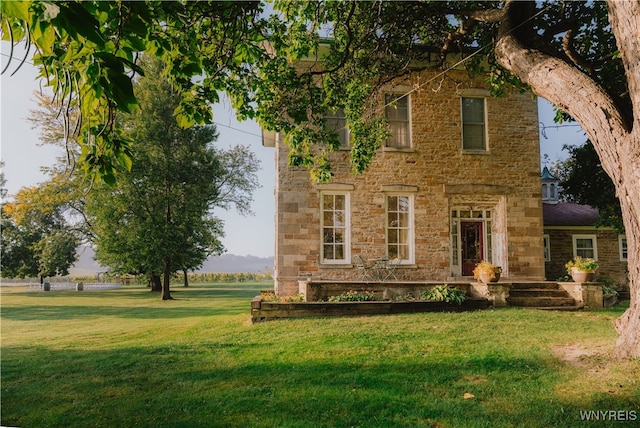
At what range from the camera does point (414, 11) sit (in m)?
5.44

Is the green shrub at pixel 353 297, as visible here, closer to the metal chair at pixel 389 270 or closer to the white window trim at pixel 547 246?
the metal chair at pixel 389 270

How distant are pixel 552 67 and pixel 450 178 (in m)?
5.15

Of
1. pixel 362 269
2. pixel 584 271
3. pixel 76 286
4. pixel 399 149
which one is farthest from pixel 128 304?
pixel 584 271

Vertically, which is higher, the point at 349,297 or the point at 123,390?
the point at 349,297

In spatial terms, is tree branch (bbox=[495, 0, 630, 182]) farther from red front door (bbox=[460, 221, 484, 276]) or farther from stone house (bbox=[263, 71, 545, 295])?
red front door (bbox=[460, 221, 484, 276])

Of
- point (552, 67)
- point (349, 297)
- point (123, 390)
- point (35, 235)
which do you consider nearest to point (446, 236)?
point (349, 297)

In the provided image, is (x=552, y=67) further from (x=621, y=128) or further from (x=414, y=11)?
(x=414, y=11)

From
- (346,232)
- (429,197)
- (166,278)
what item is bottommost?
(166,278)

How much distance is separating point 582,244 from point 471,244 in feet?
13.6

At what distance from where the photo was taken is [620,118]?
2984 millimetres

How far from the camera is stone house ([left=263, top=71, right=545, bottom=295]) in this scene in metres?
7.94

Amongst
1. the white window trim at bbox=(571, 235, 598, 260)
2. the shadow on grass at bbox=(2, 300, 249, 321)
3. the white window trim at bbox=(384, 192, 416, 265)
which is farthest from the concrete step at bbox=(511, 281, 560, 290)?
the shadow on grass at bbox=(2, 300, 249, 321)
